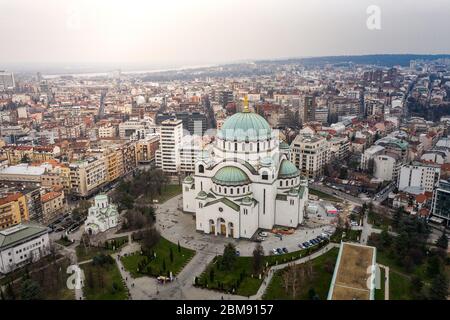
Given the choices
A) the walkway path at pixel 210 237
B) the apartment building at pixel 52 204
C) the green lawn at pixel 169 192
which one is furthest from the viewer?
the green lawn at pixel 169 192

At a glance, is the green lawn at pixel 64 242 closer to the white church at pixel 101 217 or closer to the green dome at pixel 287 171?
the white church at pixel 101 217

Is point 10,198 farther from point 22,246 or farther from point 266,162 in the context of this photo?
point 266,162

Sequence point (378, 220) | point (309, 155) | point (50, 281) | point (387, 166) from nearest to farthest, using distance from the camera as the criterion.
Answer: point (50, 281)
point (378, 220)
point (387, 166)
point (309, 155)

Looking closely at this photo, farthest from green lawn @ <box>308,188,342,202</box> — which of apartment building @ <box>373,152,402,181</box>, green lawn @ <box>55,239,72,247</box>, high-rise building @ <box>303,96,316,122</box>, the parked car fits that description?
high-rise building @ <box>303,96,316,122</box>

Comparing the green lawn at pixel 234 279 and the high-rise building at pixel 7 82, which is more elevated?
the high-rise building at pixel 7 82

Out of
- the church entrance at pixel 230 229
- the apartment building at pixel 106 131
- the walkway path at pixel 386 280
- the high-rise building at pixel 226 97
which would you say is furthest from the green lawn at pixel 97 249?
the high-rise building at pixel 226 97

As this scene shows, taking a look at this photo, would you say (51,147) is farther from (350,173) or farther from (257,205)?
(350,173)

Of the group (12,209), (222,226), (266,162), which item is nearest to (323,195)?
(266,162)
